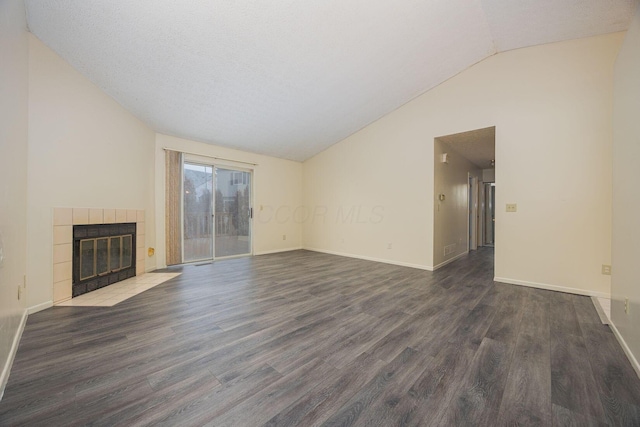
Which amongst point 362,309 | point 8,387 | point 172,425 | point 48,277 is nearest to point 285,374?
point 172,425

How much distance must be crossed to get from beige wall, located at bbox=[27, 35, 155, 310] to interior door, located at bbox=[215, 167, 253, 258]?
172 cm

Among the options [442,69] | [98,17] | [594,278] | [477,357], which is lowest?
[477,357]

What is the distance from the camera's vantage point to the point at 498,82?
361 cm

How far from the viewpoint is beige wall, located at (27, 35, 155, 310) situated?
245 centimetres

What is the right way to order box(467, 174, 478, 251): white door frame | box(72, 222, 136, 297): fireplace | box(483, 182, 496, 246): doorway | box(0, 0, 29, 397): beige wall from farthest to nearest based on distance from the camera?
box(483, 182, 496, 246): doorway, box(467, 174, 478, 251): white door frame, box(72, 222, 136, 297): fireplace, box(0, 0, 29, 397): beige wall

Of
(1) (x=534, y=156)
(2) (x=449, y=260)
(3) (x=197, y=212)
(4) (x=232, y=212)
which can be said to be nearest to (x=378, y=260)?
(2) (x=449, y=260)

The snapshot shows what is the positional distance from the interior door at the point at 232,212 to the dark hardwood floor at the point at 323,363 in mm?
2456

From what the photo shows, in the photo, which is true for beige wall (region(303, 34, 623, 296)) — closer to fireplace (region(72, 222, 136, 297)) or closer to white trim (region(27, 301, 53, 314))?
fireplace (region(72, 222, 136, 297))

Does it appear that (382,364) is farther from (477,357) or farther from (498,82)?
(498,82)

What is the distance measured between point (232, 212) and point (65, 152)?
9.83 feet

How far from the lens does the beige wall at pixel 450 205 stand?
4.37m

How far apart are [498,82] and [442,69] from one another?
814mm

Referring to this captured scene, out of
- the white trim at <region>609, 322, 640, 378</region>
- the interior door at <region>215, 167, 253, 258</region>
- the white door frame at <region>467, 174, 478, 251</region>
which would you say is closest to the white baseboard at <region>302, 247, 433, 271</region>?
the interior door at <region>215, 167, 253, 258</region>

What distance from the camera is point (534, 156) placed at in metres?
3.35
